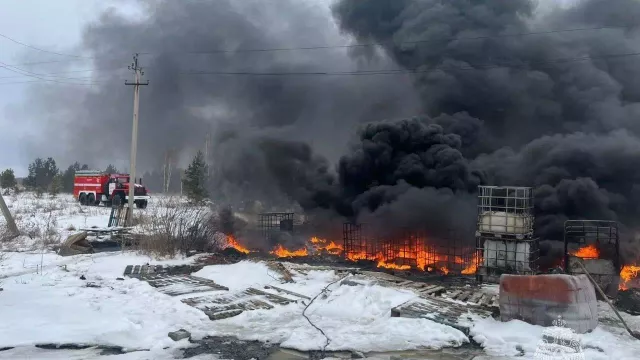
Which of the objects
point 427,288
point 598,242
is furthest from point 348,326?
point 598,242

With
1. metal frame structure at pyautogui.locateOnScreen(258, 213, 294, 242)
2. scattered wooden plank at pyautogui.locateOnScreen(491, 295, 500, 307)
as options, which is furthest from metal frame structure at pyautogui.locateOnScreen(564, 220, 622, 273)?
metal frame structure at pyautogui.locateOnScreen(258, 213, 294, 242)

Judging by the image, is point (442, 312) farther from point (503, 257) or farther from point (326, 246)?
point (326, 246)

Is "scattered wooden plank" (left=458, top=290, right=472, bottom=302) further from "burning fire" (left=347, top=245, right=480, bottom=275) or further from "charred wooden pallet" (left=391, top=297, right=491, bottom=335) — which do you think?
"burning fire" (left=347, top=245, right=480, bottom=275)

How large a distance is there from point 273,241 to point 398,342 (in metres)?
10.8

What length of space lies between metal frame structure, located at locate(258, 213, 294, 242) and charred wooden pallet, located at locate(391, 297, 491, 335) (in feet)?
31.4

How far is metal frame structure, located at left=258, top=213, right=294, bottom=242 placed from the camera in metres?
17.2

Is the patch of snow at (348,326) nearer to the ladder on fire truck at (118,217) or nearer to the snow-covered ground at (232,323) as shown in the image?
the snow-covered ground at (232,323)

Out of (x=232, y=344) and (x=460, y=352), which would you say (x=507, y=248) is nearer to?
(x=460, y=352)

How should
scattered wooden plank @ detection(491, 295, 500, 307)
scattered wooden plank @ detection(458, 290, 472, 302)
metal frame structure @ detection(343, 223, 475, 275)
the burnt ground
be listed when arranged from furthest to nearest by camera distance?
metal frame structure @ detection(343, 223, 475, 275) → scattered wooden plank @ detection(458, 290, 472, 302) → scattered wooden plank @ detection(491, 295, 500, 307) → the burnt ground

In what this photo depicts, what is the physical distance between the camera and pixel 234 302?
332 inches

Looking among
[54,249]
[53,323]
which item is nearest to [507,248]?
[53,323]

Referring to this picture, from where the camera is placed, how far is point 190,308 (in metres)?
7.93

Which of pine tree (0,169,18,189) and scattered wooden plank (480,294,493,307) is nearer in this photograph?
scattered wooden plank (480,294,493,307)

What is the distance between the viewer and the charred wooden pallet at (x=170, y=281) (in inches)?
365
